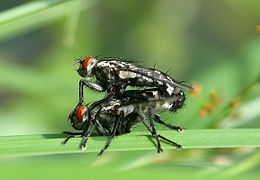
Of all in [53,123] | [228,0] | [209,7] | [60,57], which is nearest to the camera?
[53,123]

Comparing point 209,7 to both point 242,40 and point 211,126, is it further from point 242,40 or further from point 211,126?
point 211,126

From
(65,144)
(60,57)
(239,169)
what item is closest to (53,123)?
(60,57)

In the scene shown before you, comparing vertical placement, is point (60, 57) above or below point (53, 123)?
above

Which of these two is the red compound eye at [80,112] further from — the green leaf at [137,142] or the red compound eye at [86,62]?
the green leaf at [137,142]

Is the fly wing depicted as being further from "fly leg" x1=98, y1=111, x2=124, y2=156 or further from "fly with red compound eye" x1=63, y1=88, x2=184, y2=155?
"fly leg" x1=98, y1=111, x2=124, y2=156

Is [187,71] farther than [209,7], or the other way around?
[209,7]
